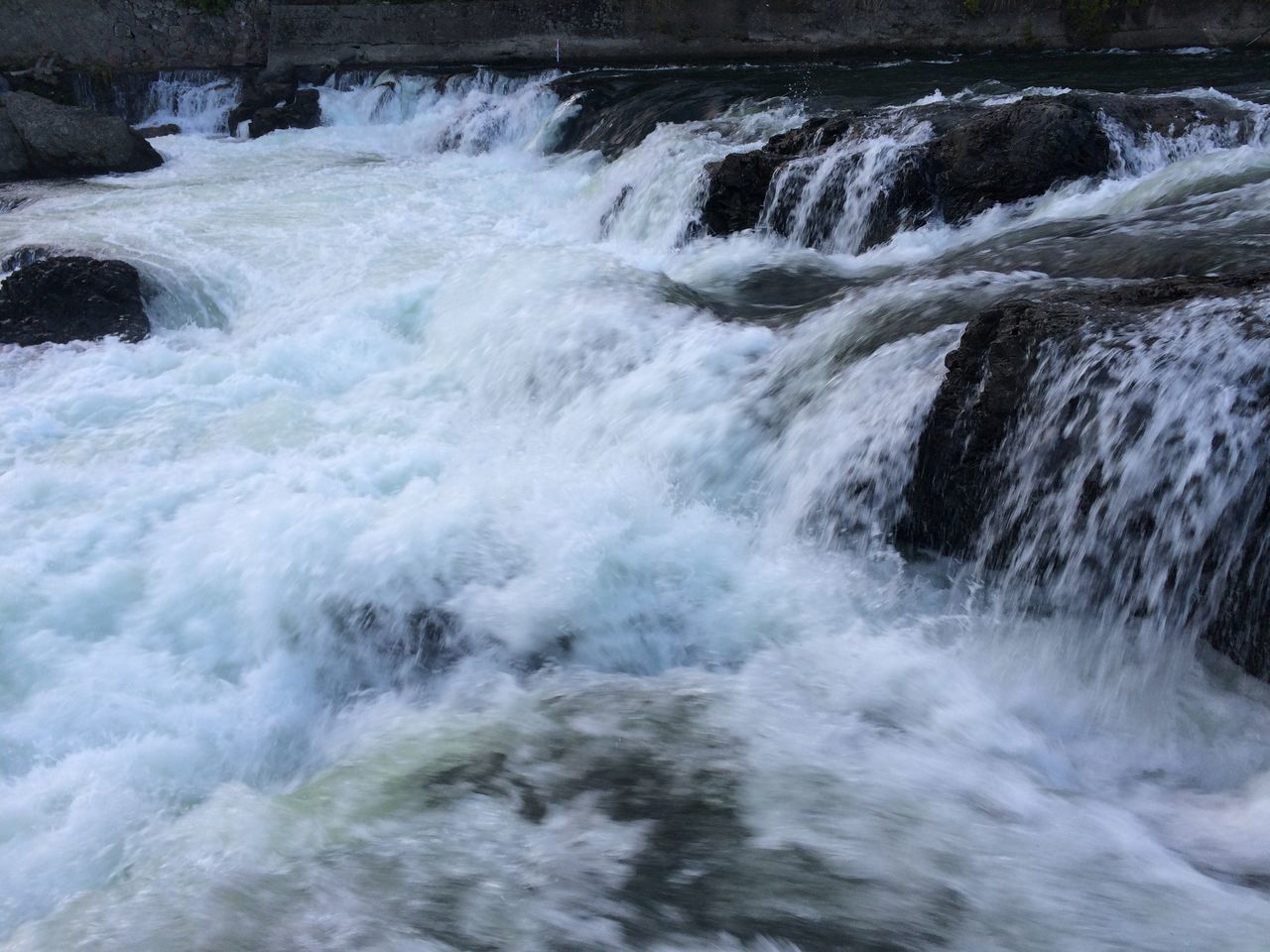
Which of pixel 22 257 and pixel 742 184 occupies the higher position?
pixel 742 184

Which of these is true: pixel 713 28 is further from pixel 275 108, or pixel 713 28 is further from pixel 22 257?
pixel 22 257

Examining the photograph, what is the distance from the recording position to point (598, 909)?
2318 mm

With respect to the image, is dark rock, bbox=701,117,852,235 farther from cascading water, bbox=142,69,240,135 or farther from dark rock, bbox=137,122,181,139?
cascading water, bbox=142,69,240,135

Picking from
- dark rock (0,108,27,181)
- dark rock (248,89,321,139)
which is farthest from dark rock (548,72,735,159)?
dark rock (0,108,27,181)

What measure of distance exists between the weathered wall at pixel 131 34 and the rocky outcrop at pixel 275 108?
6.12ft

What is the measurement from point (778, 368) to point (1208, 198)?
109 inches

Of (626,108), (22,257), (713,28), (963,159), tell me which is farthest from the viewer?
(713,28)

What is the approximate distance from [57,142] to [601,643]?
458 inches

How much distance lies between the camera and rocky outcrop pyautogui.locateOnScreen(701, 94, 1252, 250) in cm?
663

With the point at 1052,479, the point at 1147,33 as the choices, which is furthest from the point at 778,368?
the point at 1147,33

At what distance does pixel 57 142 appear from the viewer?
37.8 ft

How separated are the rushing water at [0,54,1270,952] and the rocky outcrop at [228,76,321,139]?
31.6 ft

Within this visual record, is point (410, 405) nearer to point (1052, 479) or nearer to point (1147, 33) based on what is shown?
point (1052, 479)

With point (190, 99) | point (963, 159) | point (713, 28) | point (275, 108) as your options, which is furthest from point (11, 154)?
point (963, 159)
